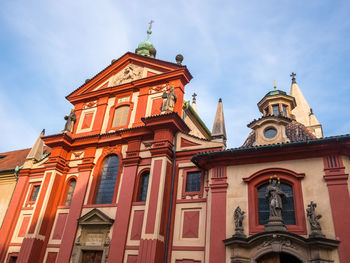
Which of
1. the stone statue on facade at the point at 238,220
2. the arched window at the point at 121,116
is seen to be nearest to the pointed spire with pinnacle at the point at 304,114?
the arched window at the point at 121,116

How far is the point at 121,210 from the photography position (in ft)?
49.5

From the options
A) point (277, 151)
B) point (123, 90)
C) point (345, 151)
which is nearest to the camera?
point (345, 151)

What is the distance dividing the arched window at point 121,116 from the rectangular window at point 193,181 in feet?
19.0

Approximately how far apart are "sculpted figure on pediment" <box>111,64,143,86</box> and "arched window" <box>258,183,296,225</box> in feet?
35.7

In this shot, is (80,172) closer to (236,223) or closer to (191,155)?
(191,155)

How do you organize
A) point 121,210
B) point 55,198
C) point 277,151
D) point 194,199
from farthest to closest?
point 55,198 → point 121,210 → point 194,199 → point 277,151

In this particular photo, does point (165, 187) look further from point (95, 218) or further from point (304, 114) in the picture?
point (304, 114)

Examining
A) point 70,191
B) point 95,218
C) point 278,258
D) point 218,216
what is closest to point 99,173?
point 70,191

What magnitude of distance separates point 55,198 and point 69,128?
4507 mm

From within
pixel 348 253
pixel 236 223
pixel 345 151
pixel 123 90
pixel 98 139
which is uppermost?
pixel 123 90

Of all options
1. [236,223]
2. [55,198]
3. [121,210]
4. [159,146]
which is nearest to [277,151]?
[236,223]

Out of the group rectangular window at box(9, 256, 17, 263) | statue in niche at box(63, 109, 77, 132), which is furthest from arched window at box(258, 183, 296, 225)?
rectangular window at box(9, 256, 17, 263)

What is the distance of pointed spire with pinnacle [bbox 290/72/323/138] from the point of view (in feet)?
103

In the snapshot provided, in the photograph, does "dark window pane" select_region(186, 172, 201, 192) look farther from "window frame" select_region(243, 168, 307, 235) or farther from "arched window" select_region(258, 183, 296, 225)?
"arched window" select_region(258, 183, 296, 225)
